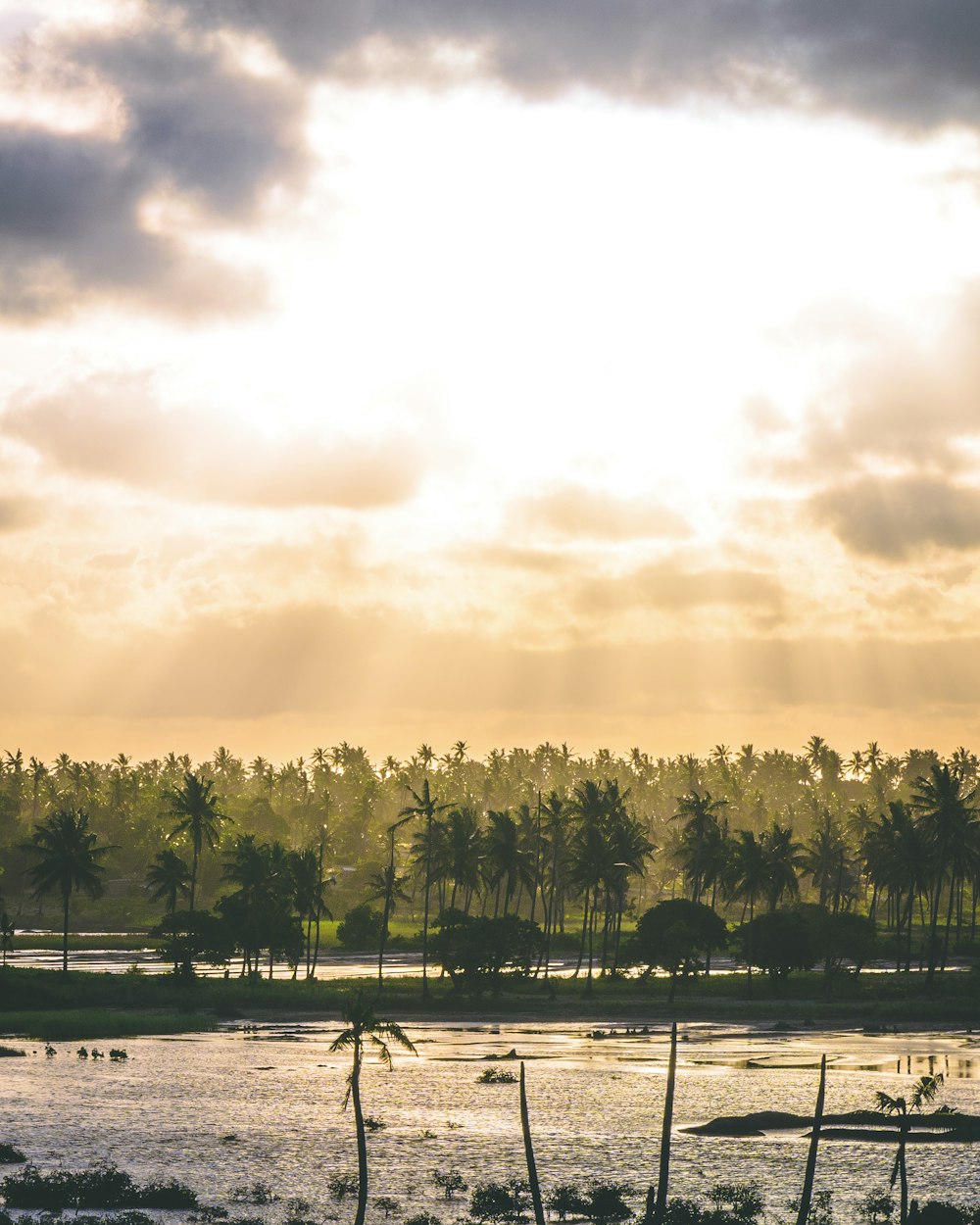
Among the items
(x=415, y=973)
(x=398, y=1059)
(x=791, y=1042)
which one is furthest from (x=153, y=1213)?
(x=415, y=973)

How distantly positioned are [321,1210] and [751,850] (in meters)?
99.2

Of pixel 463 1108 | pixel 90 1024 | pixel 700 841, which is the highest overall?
pixel 700 841

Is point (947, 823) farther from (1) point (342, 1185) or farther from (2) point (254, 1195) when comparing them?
(2) point (254, 1195)

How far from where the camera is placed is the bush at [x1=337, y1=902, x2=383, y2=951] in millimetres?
178375

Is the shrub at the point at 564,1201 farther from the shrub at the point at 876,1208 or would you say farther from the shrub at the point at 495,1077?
the shrub at the point at 495,1077

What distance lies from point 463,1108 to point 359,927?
356ft

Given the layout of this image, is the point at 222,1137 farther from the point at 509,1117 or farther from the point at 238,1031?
the point at 238,1031

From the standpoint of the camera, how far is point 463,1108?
7262cm

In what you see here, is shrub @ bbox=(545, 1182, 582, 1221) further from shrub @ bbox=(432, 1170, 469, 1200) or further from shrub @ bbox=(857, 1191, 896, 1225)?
shrub @ bbox=(857, 1191, 896, 1225)

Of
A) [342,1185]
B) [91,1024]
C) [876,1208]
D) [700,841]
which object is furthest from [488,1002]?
[876,1208]

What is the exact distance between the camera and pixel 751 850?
144750 millimetres

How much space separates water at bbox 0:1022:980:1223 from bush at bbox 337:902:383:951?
71.1 m

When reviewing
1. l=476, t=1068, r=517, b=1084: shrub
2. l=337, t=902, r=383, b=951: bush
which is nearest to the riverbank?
l=476, t=1068, r=517, b=1084: shrub

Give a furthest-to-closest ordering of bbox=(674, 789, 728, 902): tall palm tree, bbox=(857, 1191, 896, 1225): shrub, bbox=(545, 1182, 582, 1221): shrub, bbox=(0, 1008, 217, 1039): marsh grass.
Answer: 1. bbox=(674, 789, 728, 902): tall palm tree
2. bbox=(0, 1008, 217, 1039): marsh grass
3. bbox=(545, 1182, 582, 1221): shrub
4. bbox=(857, 1191, 896, 1225): shrub
